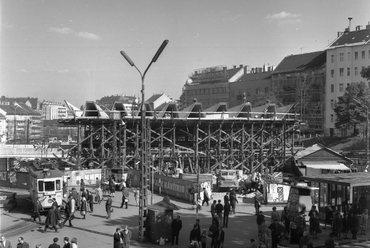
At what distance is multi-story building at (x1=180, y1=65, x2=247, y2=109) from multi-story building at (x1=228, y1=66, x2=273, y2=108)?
1895 mm

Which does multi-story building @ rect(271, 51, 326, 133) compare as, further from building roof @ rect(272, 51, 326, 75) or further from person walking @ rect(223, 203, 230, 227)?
person walking @ rect(223, 203, 230, 227)

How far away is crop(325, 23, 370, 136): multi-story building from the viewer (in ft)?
262

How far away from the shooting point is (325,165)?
45.5 metres

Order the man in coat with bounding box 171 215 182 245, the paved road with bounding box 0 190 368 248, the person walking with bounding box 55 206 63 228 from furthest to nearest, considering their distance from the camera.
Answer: the person walking with bounding box 55 206 63 228
the paved road with bounding box 0 190 368 248
the man in coat with bounding box 171 215 182 245

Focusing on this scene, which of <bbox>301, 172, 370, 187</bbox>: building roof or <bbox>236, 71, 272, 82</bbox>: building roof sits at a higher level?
<bbox>236, 71, 272, 82</bbox>: building roof

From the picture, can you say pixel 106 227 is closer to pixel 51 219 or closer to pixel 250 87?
pixel 51 219

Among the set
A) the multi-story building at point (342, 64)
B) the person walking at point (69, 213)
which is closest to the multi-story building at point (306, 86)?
the multi-story building at point (342, 64)

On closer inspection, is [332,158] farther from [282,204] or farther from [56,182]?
[56,182]

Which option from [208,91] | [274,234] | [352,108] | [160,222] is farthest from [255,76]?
[274,234]

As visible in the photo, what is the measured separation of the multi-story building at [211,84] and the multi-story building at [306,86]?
16.9 metres

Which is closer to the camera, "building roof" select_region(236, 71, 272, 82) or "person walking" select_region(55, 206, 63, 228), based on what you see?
"person walking" select_region(55, 206, 63, 228)

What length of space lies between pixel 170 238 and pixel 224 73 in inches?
3804

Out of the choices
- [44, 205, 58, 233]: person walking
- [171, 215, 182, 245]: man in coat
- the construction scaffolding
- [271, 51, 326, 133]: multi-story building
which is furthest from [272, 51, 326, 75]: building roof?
[171, 215, 182, 245]: man in coat

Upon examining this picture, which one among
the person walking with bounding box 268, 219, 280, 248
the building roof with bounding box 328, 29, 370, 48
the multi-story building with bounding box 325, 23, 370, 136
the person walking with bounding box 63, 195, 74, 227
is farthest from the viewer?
the building roof with bounding box 328, 29, 370, 48
